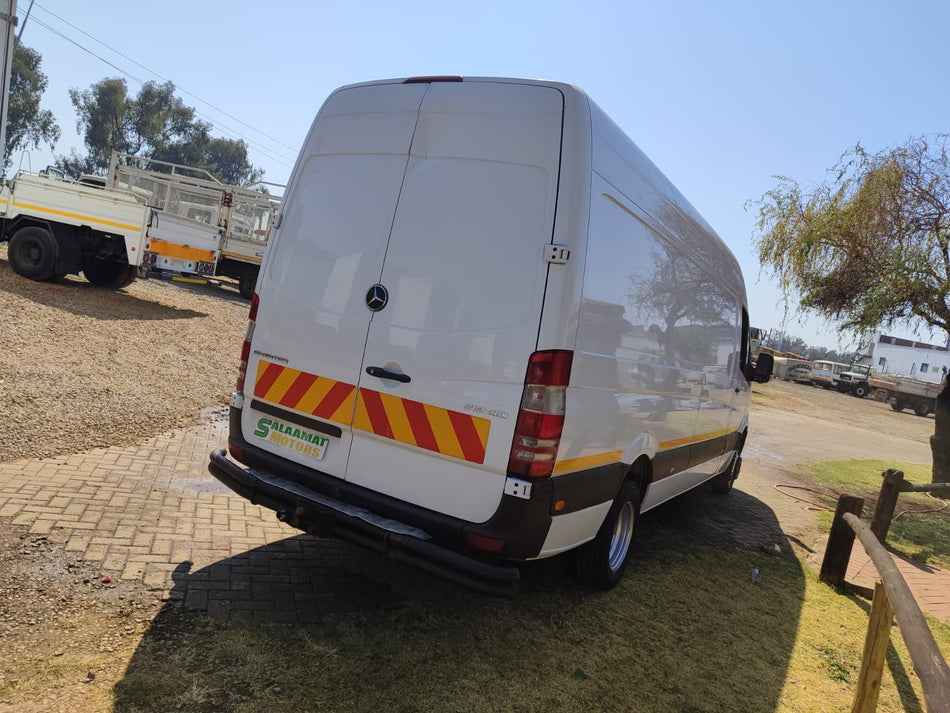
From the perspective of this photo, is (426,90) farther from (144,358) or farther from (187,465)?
(144,358)

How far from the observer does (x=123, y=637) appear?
3049 millimetres

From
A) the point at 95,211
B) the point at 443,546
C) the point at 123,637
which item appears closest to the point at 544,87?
the point at 443,546

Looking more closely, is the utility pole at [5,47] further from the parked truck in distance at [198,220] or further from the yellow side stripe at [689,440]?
the yellow side stripe at [689,440]

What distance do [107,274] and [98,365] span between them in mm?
6234

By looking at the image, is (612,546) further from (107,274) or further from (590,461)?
(107,274)

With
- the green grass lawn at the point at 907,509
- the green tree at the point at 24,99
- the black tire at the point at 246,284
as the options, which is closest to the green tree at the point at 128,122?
the green tree at the point at 24,99

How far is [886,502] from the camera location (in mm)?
6039

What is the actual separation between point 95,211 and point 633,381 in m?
10.6

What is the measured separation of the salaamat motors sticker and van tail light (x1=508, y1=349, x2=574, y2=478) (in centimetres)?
110

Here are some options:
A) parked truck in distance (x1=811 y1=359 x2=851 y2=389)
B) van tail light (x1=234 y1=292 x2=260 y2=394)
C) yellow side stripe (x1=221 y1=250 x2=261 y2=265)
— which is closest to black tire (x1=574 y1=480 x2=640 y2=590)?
van tail light (x1=234 y1=292 x2=260 y2=394)

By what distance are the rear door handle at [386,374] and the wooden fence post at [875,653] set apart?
2.36 meters

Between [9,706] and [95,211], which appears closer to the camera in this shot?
[9,706]

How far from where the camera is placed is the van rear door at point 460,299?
3262mm

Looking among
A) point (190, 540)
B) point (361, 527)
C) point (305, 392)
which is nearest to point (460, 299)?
point (305, 392)
